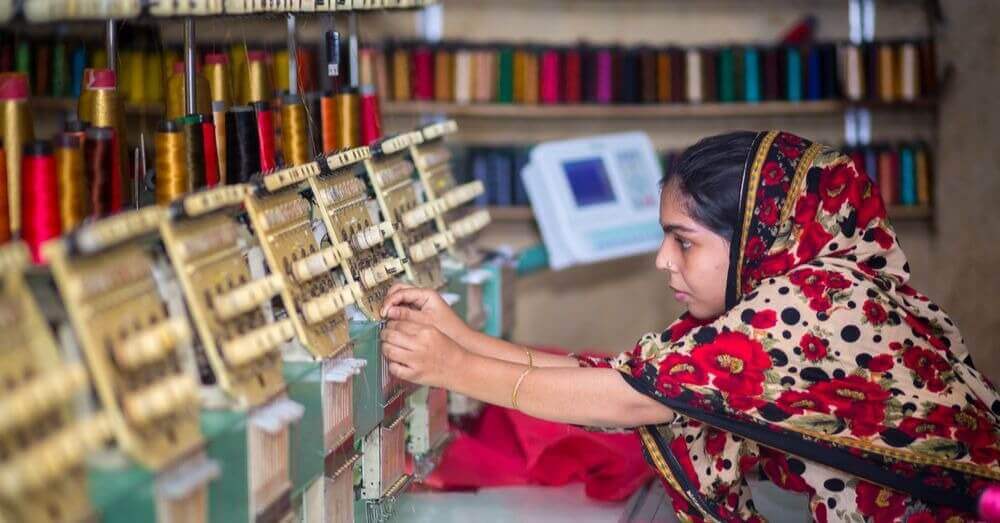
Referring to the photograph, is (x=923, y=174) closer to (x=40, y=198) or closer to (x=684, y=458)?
(x=684, y=458)

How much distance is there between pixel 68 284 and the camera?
1362 millimetres

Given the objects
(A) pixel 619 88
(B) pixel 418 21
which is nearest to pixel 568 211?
(A) pixel 619 88

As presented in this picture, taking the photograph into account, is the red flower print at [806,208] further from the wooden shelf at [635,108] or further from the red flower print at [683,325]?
the wooden shelf at [635,108]

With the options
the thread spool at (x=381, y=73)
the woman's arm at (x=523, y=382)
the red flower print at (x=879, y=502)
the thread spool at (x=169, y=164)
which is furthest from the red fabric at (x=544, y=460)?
the thread spool at (x=381, y=73)

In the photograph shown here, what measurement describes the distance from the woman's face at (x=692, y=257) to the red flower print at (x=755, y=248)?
0.04 metres

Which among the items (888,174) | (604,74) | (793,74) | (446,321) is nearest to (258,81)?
(446,321)

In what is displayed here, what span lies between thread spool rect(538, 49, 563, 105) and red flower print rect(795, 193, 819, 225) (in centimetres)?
374

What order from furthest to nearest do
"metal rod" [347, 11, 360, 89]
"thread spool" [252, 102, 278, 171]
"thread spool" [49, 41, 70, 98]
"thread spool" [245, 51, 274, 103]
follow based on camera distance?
1. "thread spool" [49, 41, 70, 98]
2. "metal rod" [347, 11, 360, 89]
3. "thread spool" [245, 51, 274, 103]
4. "thread spool" [252, 102, 278, 171]

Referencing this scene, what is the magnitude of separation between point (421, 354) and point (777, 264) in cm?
68

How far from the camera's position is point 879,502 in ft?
7.25

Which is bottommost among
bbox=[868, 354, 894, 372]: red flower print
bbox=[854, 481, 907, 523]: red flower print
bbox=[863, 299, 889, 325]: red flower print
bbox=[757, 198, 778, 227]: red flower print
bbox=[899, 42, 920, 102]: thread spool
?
bbox=[854, 481, 907, 523]: red flower print

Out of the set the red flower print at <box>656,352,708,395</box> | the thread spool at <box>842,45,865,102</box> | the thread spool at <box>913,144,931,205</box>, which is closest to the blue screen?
the thread spool at <box>842,45,865,102</box>

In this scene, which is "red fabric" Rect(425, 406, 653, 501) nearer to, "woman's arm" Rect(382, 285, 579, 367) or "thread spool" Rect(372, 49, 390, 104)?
"woman's arm" Rect(382, 285, 579, 367)

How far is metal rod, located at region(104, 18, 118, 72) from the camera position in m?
2.25
